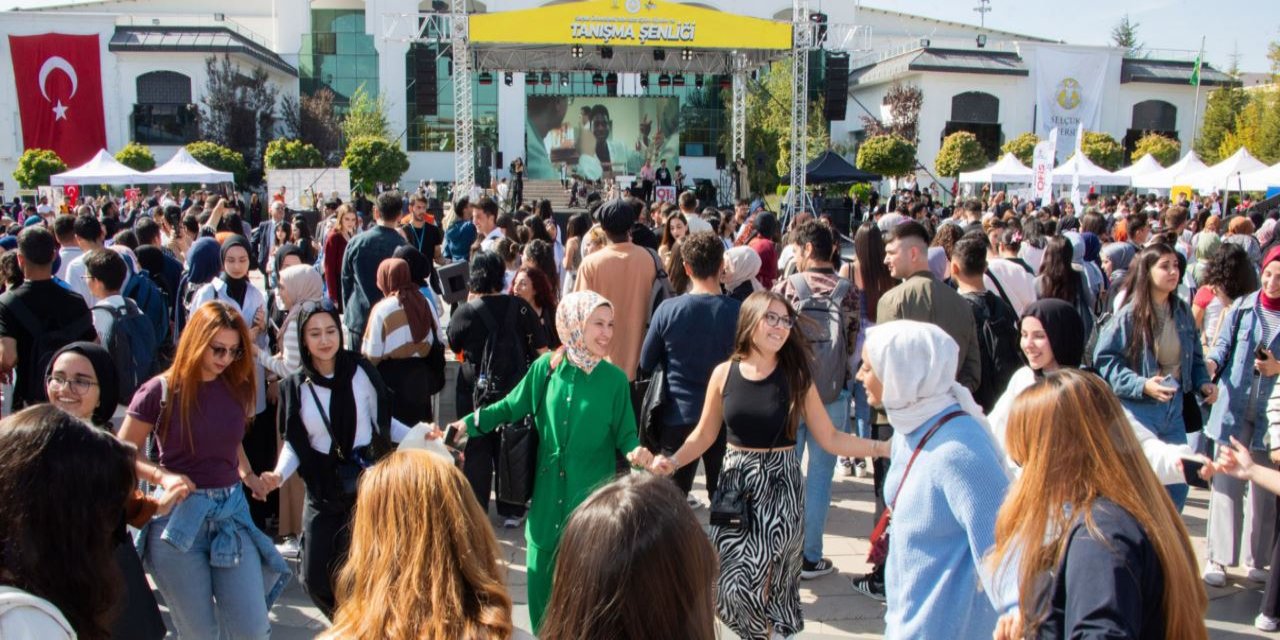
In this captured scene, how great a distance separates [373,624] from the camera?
189 cm

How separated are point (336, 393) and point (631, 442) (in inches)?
48.0

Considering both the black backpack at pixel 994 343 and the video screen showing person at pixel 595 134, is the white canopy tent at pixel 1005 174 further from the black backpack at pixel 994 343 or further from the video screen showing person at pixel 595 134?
the black backpack at pixel 994 343

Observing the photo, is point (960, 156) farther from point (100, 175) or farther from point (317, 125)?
point (317, 125)

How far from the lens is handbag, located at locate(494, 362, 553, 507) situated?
12.9 feet

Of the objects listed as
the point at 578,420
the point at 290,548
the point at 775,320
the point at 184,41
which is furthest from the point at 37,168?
the point at 775,320

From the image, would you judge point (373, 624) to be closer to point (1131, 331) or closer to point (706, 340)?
point (706, 340)

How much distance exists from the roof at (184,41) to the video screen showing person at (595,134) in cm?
1299

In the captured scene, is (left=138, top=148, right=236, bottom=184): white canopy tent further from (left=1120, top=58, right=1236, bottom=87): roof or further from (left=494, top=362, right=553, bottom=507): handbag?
(left=1120, top=58, right=1236, bottom=87): roof

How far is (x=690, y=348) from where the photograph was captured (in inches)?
183

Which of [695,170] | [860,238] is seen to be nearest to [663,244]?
[860,238]

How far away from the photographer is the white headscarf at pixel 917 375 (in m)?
2.71

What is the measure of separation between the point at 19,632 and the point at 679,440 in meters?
3.19

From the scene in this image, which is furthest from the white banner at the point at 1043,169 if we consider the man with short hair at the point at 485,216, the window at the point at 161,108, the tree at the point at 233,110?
the window at the point at 161,108

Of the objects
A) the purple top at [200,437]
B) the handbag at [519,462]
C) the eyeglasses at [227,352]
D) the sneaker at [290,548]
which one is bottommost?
the sneaker at [290,548]
